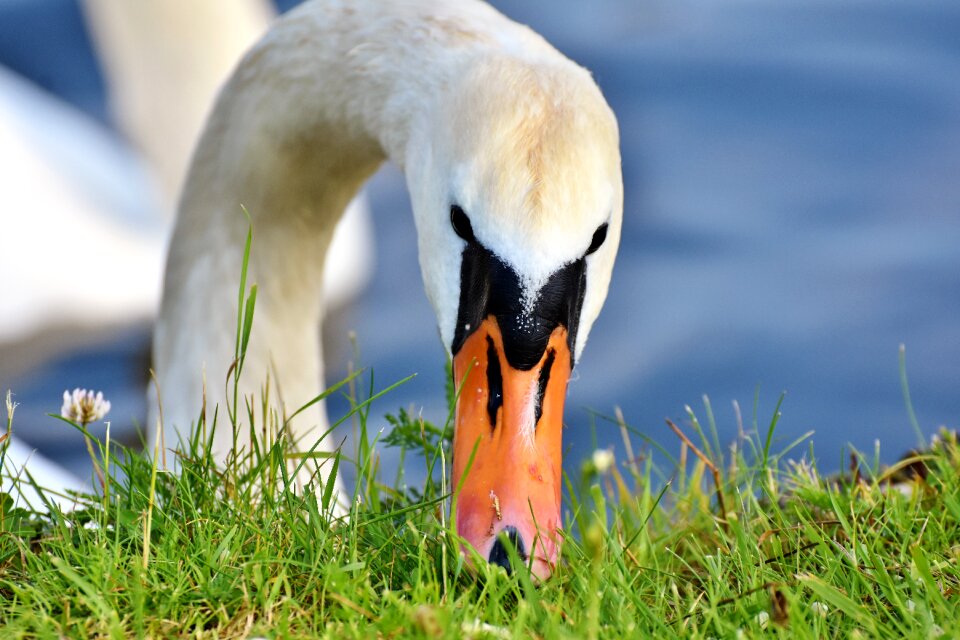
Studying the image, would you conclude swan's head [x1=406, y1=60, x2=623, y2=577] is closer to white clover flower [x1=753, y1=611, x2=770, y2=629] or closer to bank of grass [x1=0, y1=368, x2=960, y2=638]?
bank of grass [x1=0, y1=368, x2=960, y2=638]

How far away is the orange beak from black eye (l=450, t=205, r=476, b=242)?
171mm

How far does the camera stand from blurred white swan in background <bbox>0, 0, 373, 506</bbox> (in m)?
7.39

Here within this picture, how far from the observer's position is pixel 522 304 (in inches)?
103

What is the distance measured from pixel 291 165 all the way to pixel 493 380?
1311mm

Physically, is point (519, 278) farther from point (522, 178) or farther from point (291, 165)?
point (291, 165)

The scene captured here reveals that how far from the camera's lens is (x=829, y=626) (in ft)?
7.62

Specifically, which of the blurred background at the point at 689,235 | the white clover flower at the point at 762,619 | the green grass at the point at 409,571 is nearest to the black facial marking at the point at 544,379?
the green grass at the point at 409,571

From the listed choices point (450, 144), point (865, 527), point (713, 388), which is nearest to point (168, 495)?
point (450, 144)

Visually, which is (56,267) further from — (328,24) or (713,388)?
(328,24)

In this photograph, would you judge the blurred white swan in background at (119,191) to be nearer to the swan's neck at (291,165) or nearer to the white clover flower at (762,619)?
the swan's neck at (291,165)

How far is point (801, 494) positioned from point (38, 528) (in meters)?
1.40

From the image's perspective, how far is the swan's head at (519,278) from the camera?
2.54 m

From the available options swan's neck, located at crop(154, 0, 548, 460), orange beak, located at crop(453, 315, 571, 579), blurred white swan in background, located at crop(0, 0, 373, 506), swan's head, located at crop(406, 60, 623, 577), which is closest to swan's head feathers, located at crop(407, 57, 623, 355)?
swan's head, located at crop(406, 60, 623, 577)

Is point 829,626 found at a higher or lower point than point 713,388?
higher
